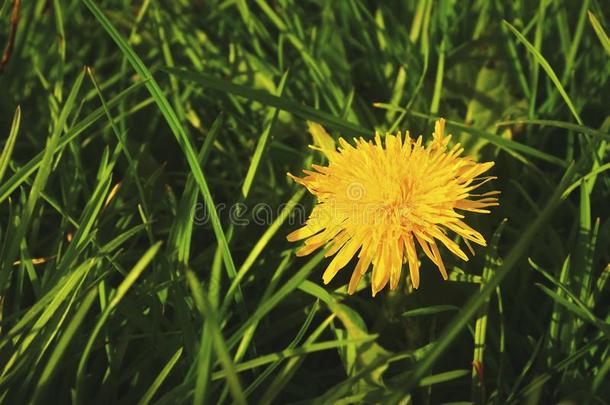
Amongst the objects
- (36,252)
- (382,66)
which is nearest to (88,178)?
(36,252)

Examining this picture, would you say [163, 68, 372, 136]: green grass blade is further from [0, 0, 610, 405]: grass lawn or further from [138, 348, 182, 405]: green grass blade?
[138, 348, 182, 405]: green grass blade

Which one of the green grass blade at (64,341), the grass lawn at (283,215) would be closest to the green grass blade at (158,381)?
the grass lawn at (283,215)

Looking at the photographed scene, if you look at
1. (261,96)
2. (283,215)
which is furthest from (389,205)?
(261,96)

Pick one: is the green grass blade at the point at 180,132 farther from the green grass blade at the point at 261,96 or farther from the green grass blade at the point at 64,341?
the green grass blade at the point at 64,341

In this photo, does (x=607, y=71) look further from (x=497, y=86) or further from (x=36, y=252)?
(x=36, y=252)

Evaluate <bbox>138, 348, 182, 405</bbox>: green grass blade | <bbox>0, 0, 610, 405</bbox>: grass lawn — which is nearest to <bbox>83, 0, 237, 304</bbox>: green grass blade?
<bbox>0, 0, 610, 405</bbox>: grass lawn
